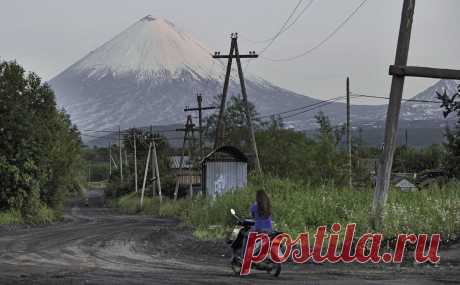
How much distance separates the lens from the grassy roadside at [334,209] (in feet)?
58.9

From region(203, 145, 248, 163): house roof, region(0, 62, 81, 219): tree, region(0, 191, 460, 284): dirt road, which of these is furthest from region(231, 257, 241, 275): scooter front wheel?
region(203, 145, 248, 163): house roof

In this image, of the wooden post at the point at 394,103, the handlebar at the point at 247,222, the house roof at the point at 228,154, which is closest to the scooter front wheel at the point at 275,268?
the handlebar at the point at 247,222

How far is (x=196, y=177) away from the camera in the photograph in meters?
75.2

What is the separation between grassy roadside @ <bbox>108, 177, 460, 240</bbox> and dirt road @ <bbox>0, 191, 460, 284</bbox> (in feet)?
4.04

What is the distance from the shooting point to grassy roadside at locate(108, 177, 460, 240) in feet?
58.9

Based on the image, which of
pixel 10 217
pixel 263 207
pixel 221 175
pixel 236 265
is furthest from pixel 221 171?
pixel 263 207

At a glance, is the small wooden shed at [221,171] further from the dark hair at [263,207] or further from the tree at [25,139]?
the dark hair at [263,207]

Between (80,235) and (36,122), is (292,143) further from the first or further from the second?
(80,235)

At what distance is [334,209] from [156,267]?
7726mm

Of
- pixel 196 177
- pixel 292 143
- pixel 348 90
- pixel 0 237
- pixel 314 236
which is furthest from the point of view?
pixel 196 177

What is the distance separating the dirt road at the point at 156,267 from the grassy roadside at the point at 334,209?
4.04ft

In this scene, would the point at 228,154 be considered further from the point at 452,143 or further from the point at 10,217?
the point at 452,143

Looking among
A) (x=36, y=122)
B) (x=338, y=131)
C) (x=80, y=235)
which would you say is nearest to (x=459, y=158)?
(x=80, y=235)

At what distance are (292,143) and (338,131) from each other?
630cm
